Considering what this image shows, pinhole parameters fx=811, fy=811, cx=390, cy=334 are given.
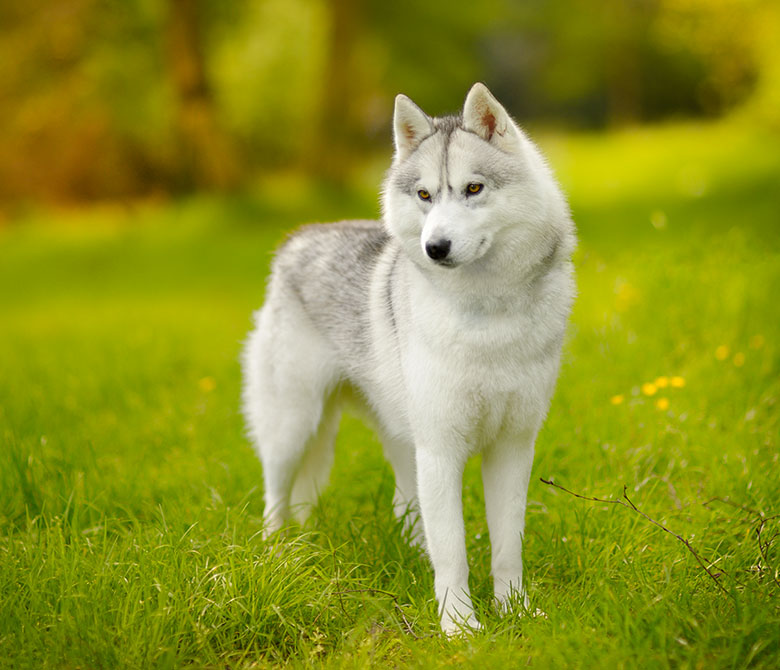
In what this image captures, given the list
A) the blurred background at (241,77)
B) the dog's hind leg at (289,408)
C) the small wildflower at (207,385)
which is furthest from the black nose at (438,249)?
the blurred background at (241,77)

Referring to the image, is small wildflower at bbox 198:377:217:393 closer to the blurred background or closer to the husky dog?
the husky dog

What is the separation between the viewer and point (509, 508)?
3129 millimetres

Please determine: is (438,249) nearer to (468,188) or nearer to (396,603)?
(468,188)

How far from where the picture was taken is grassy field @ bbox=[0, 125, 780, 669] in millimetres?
2717

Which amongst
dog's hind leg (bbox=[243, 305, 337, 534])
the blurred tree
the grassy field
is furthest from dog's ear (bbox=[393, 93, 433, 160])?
the blurred tree

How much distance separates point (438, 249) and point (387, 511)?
1.51 meters

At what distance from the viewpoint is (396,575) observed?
3242 millimetres

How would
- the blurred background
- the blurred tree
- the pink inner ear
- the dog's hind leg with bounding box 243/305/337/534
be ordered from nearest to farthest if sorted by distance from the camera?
the pink inner ear → the dog's hind leg with bounding box 243/305/337/534 → the blurred tree → the blurred background

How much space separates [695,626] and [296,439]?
6.23 ft

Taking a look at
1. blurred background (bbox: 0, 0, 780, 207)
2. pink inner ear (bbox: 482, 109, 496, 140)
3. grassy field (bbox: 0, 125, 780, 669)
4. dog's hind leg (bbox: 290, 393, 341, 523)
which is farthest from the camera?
blurred background (bbox: 0, 0, 780, 207)

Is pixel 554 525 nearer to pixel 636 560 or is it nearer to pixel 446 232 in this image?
pixel 636 560

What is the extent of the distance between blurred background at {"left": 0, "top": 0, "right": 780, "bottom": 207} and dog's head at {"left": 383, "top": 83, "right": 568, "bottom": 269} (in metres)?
10.6

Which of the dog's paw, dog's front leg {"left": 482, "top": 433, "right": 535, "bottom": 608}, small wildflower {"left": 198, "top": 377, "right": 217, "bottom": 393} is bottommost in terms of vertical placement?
small wildflower {"left": 198, "top": 377, "right": 217, "bottom": 393}

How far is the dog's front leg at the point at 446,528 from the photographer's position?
9.97ft
